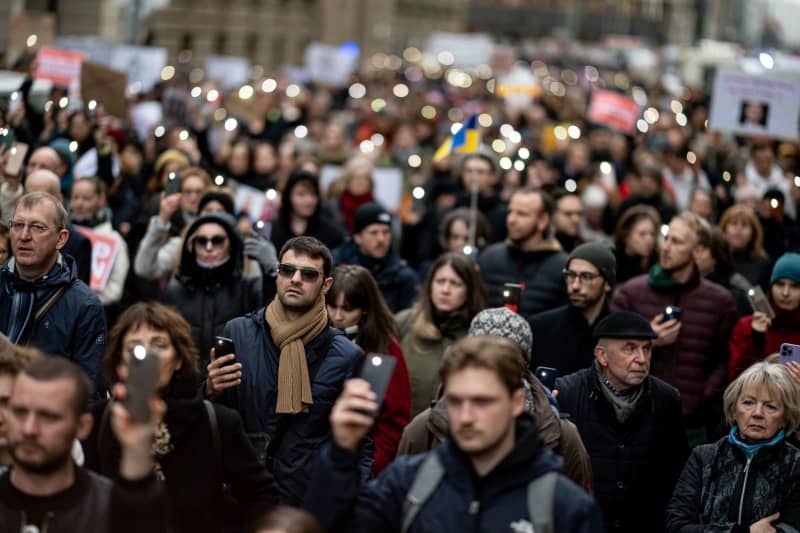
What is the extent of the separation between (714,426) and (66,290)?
3.90m

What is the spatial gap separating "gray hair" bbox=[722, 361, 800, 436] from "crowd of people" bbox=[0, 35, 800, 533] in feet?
0.04

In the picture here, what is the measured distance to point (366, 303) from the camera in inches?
348

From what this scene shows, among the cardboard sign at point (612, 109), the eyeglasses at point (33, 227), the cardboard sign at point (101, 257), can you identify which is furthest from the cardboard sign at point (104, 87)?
the cardboard sign at point (612, 109)

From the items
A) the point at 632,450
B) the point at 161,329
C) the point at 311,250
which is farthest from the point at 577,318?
the point at 161,329

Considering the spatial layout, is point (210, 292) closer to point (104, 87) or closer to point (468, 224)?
point (468, 224)

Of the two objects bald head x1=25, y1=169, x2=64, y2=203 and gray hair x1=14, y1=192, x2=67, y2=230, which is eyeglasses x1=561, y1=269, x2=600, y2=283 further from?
bald head x1=25, y1=169, x2=64, y2=203

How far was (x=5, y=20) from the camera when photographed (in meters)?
27.0

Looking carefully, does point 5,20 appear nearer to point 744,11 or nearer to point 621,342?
point 621,342

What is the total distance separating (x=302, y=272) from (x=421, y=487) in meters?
2.49

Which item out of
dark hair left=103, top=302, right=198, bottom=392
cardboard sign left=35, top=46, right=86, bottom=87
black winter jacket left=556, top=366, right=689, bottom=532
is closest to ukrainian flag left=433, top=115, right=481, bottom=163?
cardboard sign left=35, top=46, right=86, bottom=87

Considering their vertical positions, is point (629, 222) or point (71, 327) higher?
point (629, 222)

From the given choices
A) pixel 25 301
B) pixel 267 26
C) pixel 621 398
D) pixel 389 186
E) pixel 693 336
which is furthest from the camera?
pixel 267 26

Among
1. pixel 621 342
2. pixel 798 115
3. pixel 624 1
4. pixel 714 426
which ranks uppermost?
pixel 624 1

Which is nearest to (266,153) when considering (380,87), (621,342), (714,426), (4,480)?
(714,426)
